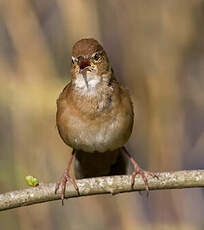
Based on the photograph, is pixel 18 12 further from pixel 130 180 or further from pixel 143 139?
pixel 130 180

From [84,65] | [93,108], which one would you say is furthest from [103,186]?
[84,65]

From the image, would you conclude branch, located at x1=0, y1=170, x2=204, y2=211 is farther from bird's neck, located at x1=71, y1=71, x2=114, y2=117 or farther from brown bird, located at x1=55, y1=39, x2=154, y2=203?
bird's neck, located at x1=71, y1=71, x2=114, y2=117

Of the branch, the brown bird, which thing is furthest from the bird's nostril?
the branch

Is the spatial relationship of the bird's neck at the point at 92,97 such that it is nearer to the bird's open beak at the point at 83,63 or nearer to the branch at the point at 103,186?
the bird's open beak at the point at 83,63

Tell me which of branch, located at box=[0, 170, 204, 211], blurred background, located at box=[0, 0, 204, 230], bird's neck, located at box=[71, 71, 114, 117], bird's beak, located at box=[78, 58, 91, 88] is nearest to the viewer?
branch, located at box=[0, 170, 204, 211]

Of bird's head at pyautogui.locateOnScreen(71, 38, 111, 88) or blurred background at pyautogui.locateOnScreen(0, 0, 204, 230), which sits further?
blurred background at pyautogui.locateOnScreen(0, 0, 204, 230)

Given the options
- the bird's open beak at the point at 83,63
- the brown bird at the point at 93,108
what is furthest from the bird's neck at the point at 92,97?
the bird's open beak at the point at 83,63

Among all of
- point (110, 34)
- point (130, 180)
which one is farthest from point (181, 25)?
point (130, 180)
